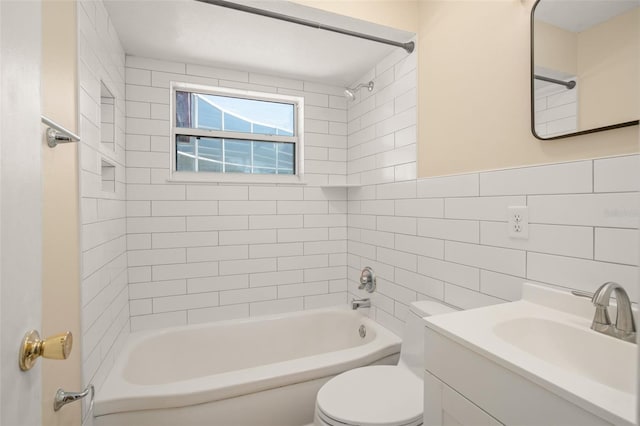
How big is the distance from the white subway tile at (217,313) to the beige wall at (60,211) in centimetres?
103

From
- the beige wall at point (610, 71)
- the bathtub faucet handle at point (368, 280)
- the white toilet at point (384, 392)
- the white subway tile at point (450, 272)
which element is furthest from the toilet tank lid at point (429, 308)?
the beige wall at point (610, 71)

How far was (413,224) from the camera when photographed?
1874 millimetres

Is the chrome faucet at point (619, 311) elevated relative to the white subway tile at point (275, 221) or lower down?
lower down

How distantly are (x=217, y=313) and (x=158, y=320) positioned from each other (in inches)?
15.5

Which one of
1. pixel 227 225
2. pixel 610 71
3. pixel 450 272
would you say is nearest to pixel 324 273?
pixel 227 225

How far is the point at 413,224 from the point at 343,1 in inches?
50.7

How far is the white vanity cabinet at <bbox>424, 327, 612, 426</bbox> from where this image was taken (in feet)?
2.06

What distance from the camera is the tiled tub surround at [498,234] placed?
97 centimetres

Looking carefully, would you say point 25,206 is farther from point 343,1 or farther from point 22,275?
point 343,1

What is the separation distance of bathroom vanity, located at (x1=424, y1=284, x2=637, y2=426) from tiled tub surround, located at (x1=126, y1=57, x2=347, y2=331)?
1659 millimetres

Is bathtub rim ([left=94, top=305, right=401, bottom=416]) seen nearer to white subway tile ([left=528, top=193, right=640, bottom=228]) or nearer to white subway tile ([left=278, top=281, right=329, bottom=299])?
white subway tile ([left=278, top=281, right=329, bottom=299])

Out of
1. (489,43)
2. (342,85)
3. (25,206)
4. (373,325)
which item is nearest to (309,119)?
(342,85)

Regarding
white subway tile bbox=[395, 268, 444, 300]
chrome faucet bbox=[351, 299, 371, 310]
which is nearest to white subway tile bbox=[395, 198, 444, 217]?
white subway tile bbox=[395, 268, 444, 300]

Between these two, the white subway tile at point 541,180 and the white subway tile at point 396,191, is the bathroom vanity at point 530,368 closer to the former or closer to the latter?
the white subway tile at point 541,180
